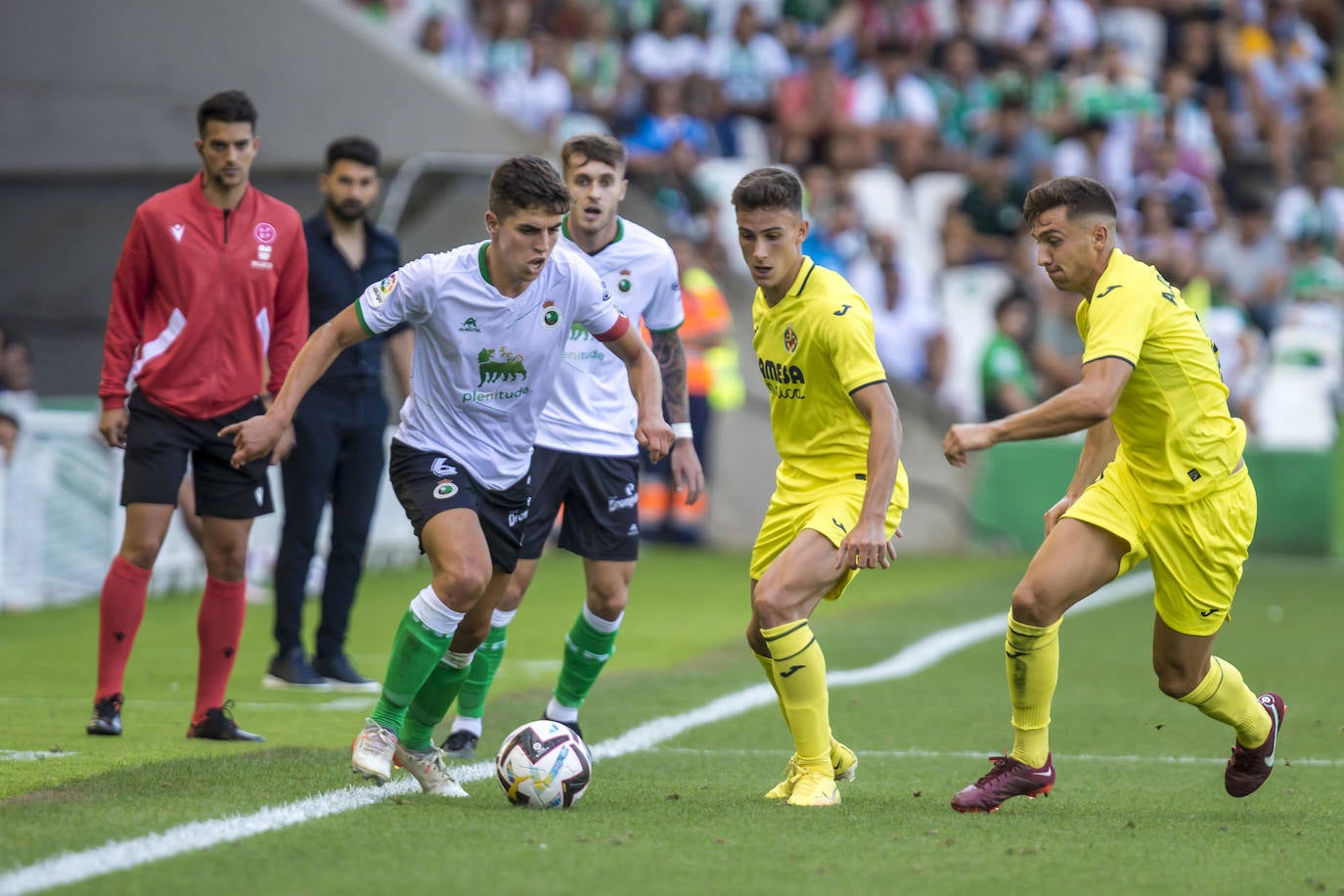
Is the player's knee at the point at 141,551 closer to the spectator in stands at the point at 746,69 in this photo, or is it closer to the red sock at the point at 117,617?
the red sock at the point at 117,617

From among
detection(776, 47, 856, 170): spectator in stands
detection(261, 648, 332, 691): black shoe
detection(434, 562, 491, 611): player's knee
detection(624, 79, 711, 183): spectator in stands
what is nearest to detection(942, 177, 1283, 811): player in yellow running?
detection(434, 562, 491, 611): player's knee

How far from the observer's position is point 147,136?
15.9m

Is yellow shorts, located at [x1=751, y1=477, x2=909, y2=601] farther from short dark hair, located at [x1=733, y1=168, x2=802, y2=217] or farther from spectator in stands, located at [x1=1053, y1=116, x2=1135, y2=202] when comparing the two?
spectator in stands, located at [x1=1053, y1=116, x2=1135, y2=202]

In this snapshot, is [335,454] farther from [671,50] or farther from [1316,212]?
[1316,212]

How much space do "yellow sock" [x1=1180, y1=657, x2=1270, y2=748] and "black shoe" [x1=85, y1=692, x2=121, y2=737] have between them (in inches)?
155

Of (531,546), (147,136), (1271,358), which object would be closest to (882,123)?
(1271,358)

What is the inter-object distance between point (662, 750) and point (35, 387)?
1169 cm

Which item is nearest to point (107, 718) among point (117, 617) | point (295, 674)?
point (117, 617)

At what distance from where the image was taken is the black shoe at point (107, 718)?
7.06 m

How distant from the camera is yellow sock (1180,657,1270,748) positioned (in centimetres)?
612

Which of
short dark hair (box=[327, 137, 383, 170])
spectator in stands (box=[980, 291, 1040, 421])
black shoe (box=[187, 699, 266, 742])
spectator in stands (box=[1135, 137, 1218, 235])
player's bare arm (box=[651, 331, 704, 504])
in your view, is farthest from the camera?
spectator in stands (box=[1135, 137, 1218, 235])

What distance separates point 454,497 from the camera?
5.92 metres

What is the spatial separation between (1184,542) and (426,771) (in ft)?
8.40

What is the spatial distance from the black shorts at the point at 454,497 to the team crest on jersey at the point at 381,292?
1.59 ft
